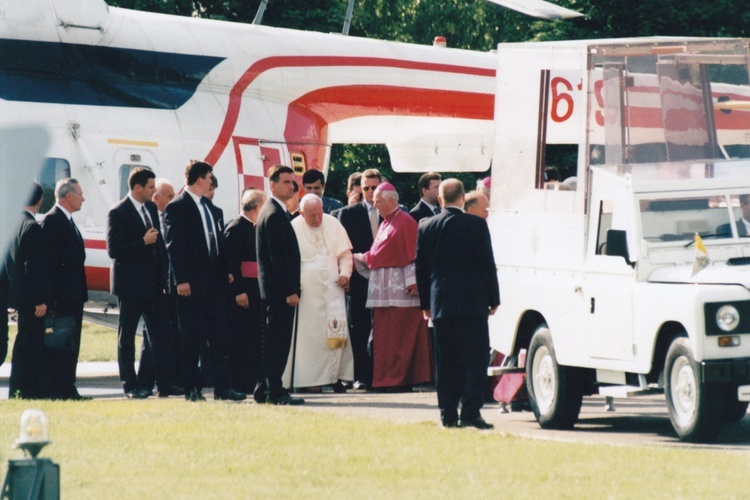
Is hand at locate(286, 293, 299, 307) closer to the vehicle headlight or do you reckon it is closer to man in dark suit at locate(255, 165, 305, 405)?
man in dark suit at locate(255, 165, 305, 405)

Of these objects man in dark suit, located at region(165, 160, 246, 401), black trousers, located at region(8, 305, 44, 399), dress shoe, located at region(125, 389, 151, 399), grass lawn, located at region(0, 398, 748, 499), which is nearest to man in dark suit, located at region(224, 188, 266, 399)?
man in dark suit, located at region(165, 160, 246, 401)

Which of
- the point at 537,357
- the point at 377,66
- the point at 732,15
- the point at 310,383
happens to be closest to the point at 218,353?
the point at 310,383

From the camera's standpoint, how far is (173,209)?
520 inches

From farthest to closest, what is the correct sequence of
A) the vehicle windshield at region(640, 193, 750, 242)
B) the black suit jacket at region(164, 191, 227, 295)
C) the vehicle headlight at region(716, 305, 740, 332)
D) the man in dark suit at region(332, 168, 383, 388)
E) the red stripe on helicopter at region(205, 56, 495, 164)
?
the red stripe on helicopter at region(205, 56, 495, 164) → the man in dark suit at region(332, 168, 383, 388) → the black suit jacket at region(164, 191, 227, 295) → the vehicle windshield at region(640, 193, 750, 242) → the vehicle headlight at region(716, 305, 740, 332)

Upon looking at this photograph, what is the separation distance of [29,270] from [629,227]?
5.33 m

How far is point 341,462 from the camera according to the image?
9141mm

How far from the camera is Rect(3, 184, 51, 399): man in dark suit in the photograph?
13062mm

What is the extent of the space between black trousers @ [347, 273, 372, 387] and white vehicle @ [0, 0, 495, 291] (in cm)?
213

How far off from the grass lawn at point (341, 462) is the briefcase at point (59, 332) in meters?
1.60

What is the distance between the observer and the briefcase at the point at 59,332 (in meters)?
13.0

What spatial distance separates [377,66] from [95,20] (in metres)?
4.38

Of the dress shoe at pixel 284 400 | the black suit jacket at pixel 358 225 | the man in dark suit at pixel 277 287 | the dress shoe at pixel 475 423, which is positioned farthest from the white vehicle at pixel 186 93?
the dress shoe at pixel 475 423

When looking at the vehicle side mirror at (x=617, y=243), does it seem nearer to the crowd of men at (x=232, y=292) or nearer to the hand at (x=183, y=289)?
the crowd of men at (x=232, y=292)

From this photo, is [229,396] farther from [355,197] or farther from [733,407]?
[733,407]
